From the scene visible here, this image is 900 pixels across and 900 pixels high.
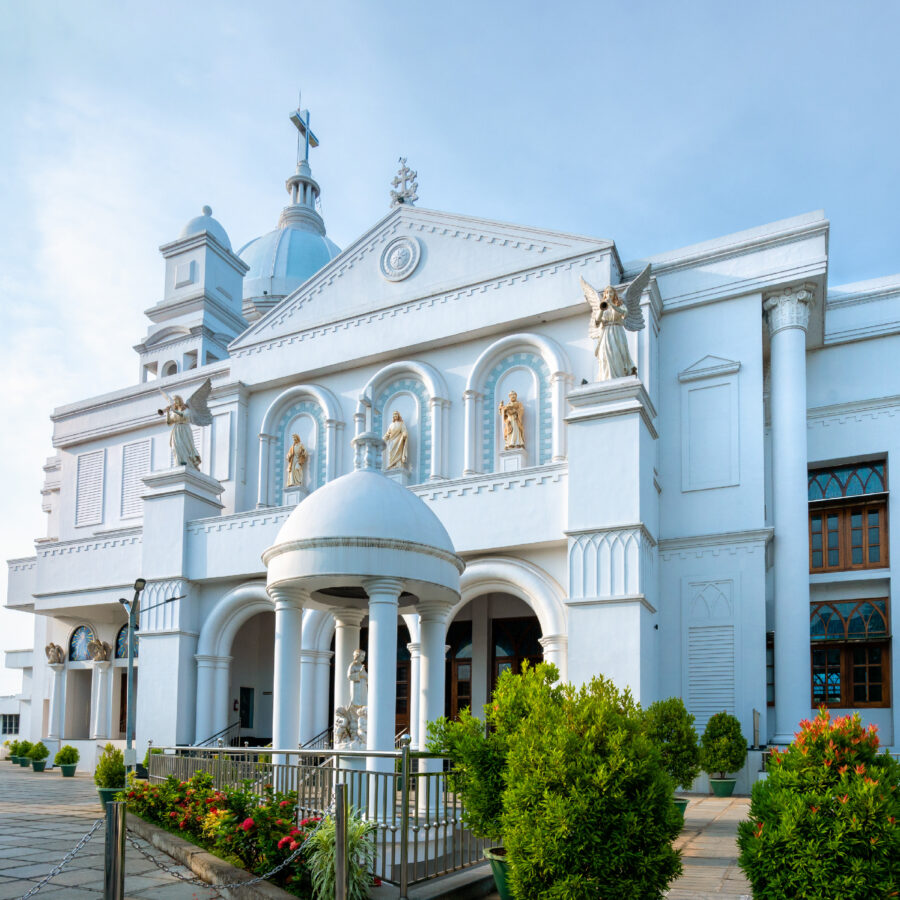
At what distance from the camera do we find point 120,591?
26.7 meters

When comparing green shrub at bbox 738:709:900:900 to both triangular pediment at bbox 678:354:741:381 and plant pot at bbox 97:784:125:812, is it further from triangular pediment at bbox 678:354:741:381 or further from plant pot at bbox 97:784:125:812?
triangular pediment at bbox 678:354:741:381

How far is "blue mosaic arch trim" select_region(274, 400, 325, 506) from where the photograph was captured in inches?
967

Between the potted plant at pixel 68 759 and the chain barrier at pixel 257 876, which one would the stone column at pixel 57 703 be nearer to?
the potted plant at pixel 68 759

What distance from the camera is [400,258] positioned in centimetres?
2431

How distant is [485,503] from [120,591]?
11.9m

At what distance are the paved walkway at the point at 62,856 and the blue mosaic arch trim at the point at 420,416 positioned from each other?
373 inches

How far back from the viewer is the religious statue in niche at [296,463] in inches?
962

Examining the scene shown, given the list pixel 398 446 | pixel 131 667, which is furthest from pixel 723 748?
pixel 131 667

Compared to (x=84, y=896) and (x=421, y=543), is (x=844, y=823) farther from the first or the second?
(x=84, y=896)

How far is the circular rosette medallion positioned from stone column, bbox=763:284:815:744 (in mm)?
8173

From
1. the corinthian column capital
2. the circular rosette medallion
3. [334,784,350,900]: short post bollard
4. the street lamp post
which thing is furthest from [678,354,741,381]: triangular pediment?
[334,784,350,900]: short post bollard

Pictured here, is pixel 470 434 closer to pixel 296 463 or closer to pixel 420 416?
pixel 420 416

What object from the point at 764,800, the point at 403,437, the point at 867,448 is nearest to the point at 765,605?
the point at 867,448

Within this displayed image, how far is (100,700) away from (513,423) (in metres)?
15.9
